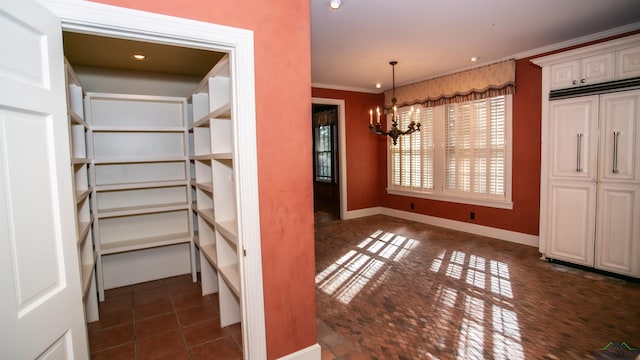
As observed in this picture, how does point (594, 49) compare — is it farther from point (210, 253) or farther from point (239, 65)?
point (210, 253)

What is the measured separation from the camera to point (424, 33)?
3604 mm

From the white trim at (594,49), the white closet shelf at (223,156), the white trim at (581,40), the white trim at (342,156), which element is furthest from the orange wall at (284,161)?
the white trim at (342,156)

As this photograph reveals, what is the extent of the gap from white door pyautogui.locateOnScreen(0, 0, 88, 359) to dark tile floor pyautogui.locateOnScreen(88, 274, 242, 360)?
119cm

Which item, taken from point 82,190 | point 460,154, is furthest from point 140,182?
point 460,154

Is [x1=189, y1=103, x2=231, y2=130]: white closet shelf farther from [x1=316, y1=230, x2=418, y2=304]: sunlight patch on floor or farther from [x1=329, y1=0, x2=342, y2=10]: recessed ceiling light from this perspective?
[x1=316, y1=230, x2=418, y2=304]: sunlight patch on floor

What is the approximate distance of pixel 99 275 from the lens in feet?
10.2

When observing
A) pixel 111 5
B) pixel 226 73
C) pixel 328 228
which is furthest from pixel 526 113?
pixel 111 5

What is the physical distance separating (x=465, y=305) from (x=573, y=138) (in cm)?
236

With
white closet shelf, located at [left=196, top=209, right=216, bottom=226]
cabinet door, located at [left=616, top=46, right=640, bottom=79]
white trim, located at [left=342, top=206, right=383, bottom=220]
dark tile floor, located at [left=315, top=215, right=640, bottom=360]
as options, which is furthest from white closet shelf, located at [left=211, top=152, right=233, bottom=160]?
white trim, located at [left=342, top=206, right=383, bottom=220]

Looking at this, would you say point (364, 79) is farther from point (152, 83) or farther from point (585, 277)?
point (585, 277)

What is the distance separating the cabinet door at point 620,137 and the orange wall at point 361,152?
12.8 ft

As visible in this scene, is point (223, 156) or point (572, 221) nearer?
point (223, 156)

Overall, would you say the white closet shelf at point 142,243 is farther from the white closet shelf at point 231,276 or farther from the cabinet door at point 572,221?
the cabinet door at point 572,221

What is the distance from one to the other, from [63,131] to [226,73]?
1392mm
